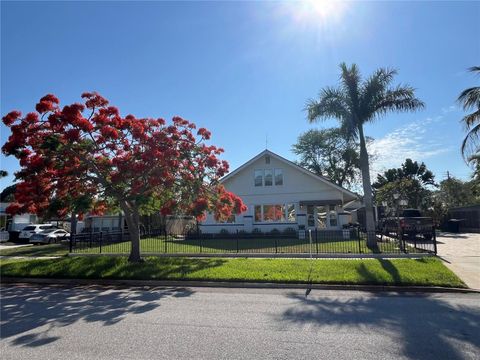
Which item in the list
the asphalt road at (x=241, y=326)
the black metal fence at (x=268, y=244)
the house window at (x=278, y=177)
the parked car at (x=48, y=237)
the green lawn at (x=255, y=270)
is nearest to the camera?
the asphalt road at (x=241, y=326)

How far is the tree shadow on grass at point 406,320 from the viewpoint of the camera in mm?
5281

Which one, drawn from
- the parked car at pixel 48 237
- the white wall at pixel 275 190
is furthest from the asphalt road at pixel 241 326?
the parked car at pixel 48 237

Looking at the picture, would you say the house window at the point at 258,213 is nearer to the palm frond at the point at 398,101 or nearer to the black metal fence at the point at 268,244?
the black metal fence at the point at 268,244

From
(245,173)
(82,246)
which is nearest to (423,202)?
(245,173)

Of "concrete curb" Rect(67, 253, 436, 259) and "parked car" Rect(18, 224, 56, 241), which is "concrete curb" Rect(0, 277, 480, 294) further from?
"parked car" Rect(18, 224, 56, 241)

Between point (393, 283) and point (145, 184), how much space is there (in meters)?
8.87

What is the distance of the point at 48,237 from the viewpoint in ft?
95.3

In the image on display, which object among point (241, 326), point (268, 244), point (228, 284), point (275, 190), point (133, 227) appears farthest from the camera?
point (275, 190)

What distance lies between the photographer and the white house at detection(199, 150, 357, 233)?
28625mm

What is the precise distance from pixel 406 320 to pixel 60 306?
7.53m

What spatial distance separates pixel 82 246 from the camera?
21172 mm

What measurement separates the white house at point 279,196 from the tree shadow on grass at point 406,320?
19.5 m

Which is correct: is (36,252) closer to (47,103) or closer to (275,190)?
(47,103)

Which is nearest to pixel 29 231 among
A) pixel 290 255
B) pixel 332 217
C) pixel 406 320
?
pixel 290 255
